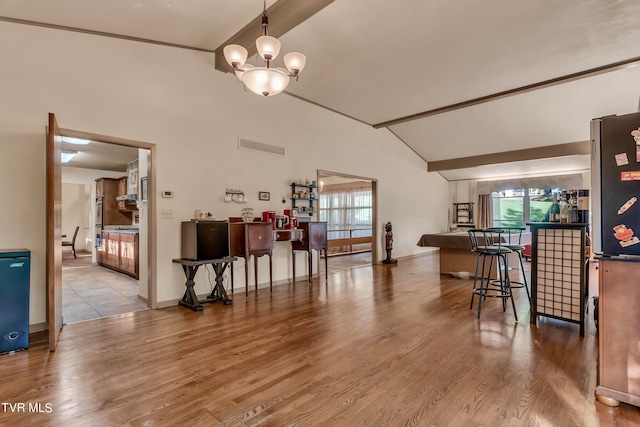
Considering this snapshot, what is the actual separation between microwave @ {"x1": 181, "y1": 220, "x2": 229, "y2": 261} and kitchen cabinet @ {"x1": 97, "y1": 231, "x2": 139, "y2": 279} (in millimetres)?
2289

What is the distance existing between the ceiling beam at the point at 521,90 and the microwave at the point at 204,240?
4808 mm

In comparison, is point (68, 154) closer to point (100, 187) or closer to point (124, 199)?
point (124, 199)

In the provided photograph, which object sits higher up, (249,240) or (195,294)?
(249,240)

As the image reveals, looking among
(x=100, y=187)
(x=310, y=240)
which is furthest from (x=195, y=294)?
(x=100, y=187)

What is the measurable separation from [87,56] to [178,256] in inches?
97.2

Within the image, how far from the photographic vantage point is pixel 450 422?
1.71 metres

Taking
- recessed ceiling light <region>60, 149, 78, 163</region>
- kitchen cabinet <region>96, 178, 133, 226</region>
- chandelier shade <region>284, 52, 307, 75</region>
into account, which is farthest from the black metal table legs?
kitchen cabinet <region>96, 178, 133, 226</region>

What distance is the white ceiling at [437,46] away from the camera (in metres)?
3.32

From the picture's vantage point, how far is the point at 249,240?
4457 mm

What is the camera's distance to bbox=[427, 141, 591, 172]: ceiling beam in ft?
23.8

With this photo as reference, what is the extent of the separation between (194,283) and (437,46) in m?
4.48

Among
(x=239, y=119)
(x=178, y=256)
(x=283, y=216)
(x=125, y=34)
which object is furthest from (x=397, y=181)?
(x=125, y=34)

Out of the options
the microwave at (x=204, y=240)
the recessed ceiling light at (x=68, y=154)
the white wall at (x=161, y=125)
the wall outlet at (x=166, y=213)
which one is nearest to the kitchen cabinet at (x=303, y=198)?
the white wall at (x=161, y=125)

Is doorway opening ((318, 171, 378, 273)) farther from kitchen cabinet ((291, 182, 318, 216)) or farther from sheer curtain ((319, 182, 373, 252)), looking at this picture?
kitchen cabinet ((291, 182, 318, 216))
